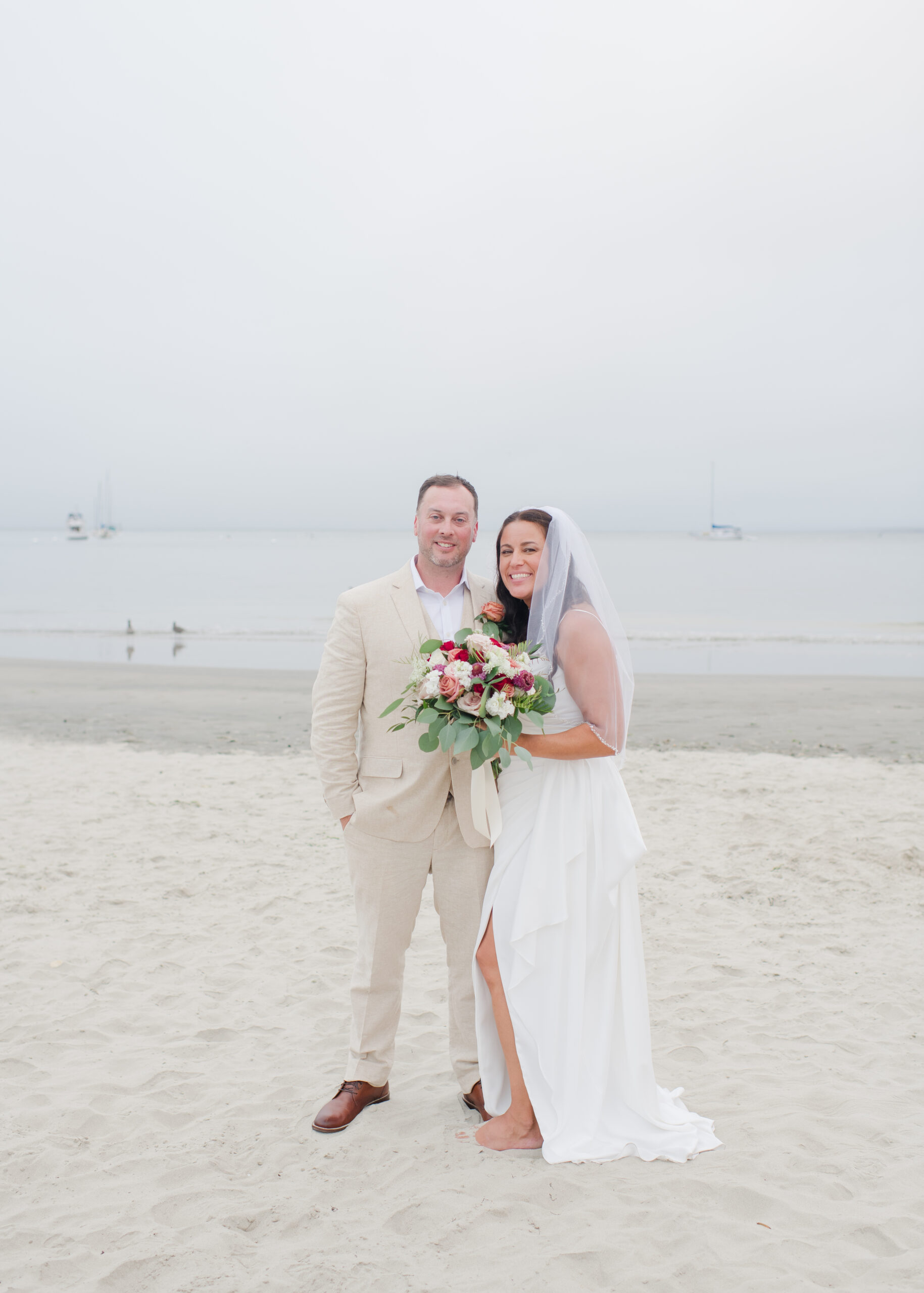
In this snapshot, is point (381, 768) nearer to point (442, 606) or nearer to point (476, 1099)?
point (442, 606)

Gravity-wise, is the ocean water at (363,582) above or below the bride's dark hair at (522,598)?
below

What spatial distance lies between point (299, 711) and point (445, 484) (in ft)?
32.8

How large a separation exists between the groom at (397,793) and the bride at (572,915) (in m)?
0.21

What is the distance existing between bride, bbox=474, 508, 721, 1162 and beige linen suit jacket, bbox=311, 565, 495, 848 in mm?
297

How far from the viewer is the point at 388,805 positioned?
3445mm

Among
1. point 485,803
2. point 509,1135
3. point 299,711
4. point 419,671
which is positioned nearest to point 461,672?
point 419,671

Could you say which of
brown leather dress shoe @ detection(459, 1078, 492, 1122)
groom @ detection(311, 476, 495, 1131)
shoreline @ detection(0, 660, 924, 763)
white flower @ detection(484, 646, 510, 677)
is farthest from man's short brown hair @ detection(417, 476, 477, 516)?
shoreline @ detection(0, 660, 924, 763)

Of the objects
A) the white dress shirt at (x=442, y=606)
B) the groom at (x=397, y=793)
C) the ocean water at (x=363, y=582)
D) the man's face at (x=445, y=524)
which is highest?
the man's face at (x=445, y=524)

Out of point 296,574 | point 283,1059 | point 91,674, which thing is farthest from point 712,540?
point 283,1059

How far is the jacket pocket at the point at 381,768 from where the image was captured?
11.3 feet

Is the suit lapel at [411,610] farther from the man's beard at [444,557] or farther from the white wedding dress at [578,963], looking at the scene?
the white wedding dress at [578,963]

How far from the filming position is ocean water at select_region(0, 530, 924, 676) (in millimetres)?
20375

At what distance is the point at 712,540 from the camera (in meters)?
116

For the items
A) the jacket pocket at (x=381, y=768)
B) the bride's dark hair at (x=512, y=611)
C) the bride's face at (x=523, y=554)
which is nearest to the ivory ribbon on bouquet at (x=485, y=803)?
the jacket pocket at (x=381, y=768)
